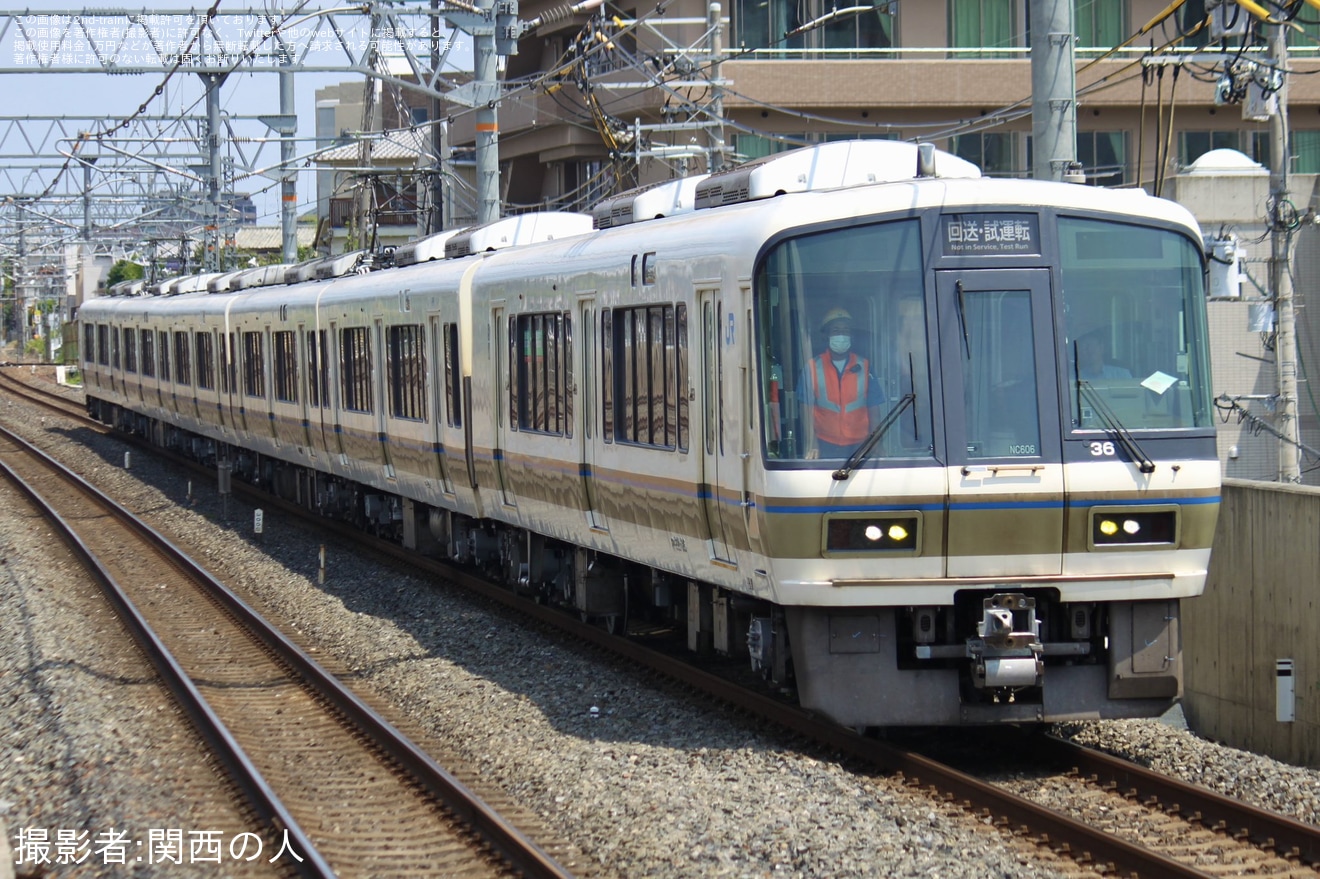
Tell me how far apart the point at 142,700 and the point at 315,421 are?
8.48 meters

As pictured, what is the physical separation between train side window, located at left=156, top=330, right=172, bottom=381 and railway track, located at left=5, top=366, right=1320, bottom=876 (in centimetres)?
2148

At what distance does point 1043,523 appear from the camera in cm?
794

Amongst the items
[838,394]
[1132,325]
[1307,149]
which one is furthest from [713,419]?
[1307,149]

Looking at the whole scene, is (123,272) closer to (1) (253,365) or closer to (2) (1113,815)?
(1) (253,365)

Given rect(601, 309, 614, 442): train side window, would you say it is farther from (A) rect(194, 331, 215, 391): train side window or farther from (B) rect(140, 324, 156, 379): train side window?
(B) rect(140, 324, 156, 379): train side window

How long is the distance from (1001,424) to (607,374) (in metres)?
3.04

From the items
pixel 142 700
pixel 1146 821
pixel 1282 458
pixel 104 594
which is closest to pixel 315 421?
pixel 104 594

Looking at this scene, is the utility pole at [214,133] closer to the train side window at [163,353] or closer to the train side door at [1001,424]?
the train side window at [163,353]

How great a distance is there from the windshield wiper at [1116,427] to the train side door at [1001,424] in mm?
160

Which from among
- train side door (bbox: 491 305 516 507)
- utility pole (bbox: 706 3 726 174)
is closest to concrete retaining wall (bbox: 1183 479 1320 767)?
train side door (bbox: 491 305 516 507)

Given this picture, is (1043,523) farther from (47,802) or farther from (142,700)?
(142,700)

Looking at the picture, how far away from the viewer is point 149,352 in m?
30.4

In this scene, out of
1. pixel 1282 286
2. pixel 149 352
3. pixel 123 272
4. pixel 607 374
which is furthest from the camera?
pixel 123 272

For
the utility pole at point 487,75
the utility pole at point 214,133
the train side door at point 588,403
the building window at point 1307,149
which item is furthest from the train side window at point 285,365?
the building window at point 1307,149
